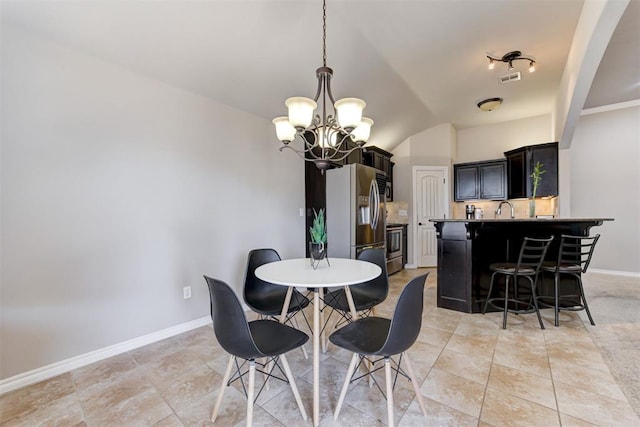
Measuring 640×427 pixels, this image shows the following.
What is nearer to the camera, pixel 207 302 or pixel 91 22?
pixel 91 22

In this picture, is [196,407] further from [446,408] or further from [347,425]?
[446,408]

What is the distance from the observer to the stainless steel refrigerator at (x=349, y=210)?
12.1 feet

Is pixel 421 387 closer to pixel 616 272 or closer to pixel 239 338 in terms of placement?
pixel 239 338

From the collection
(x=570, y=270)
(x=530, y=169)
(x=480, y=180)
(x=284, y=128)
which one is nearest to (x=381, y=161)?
(x=480, y=180)

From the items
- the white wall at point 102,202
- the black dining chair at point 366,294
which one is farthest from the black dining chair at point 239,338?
the white wall at point 102,202

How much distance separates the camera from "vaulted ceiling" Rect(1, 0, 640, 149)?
1967 millimetres

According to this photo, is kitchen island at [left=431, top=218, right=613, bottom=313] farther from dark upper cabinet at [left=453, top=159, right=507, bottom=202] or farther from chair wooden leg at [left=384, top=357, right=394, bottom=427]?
dark upper cabinet at [left=453, top=159, right=507, bottom=202]

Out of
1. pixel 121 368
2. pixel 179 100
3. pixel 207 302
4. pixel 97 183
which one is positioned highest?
pixel 179 100

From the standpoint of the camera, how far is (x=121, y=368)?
203 centimetres

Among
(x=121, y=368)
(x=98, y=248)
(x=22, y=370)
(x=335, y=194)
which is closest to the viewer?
(x=22, y=370)

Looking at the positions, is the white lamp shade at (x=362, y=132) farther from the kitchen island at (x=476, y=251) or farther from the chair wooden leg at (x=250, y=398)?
the chair wooden leg at (x=250, y=398)

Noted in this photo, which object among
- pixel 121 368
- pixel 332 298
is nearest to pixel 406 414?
pixel 332 298

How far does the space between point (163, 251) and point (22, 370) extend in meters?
1.12

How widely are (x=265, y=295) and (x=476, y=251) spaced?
235 centimetres
